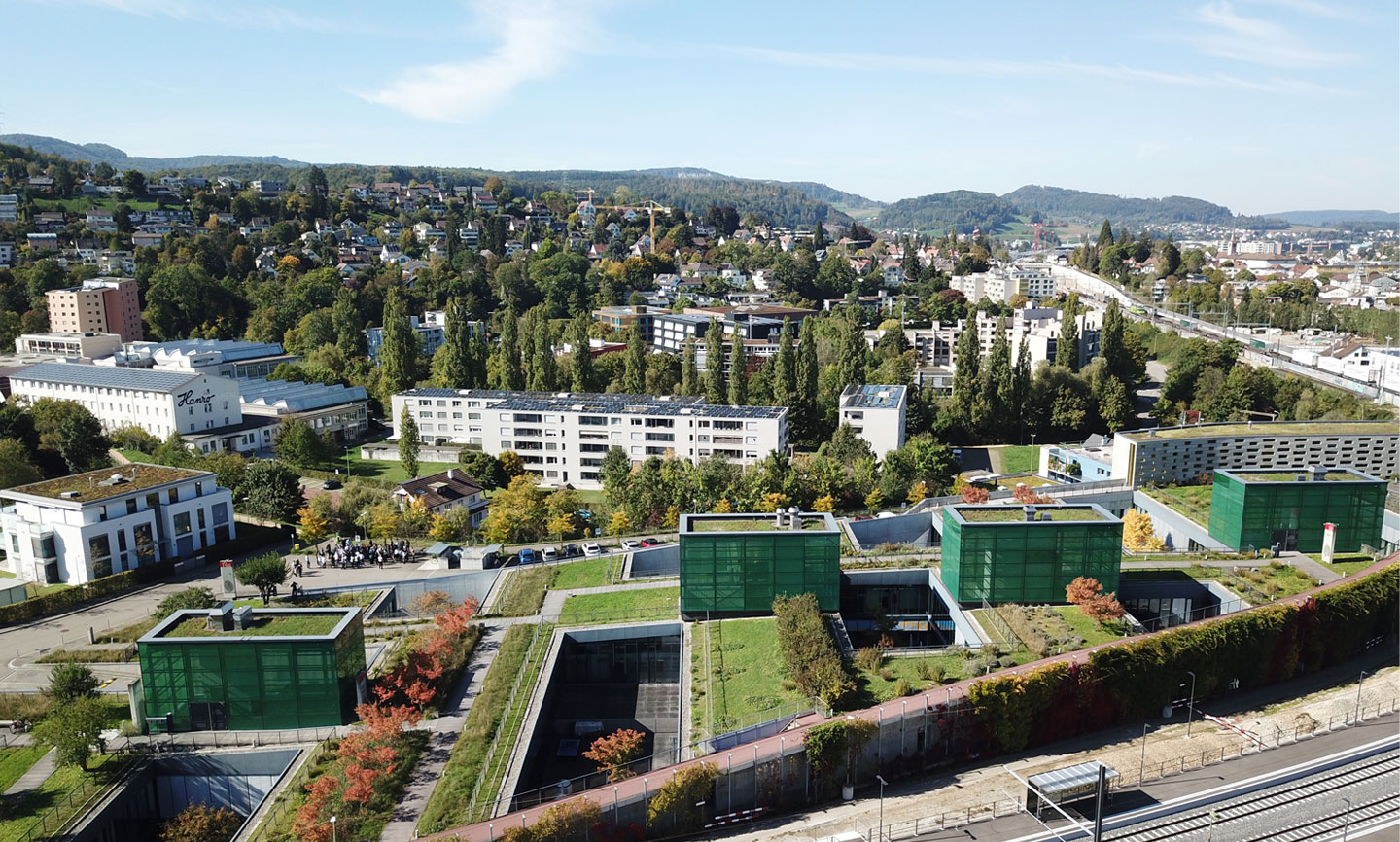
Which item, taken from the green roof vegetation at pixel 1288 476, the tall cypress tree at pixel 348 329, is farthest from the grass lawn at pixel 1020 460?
the tall cypress tree at pixel 348 329

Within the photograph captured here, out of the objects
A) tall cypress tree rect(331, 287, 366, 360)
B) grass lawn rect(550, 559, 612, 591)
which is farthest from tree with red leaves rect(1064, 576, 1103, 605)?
tall cypress tree rect(331, 287, 366, 360)

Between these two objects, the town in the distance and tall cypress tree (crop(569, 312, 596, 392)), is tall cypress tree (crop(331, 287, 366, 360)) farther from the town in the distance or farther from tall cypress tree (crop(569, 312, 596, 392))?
tall cypress tree (crop(569, 312, 596, 392))

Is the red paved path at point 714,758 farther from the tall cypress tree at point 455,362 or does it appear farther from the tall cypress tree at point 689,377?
the tall cypress tree at point 455,362

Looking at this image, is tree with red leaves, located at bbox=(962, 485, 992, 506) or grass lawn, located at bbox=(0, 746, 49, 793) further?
tree with red leaves, located at bbox=(962, 485, 992, 506)

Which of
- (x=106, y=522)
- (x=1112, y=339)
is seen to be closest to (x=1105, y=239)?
(x=1112, y=339)

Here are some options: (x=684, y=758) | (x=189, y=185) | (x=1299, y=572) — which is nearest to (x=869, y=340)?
(x=1299, y=572)

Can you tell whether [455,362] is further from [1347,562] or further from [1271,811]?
[1271,811]
